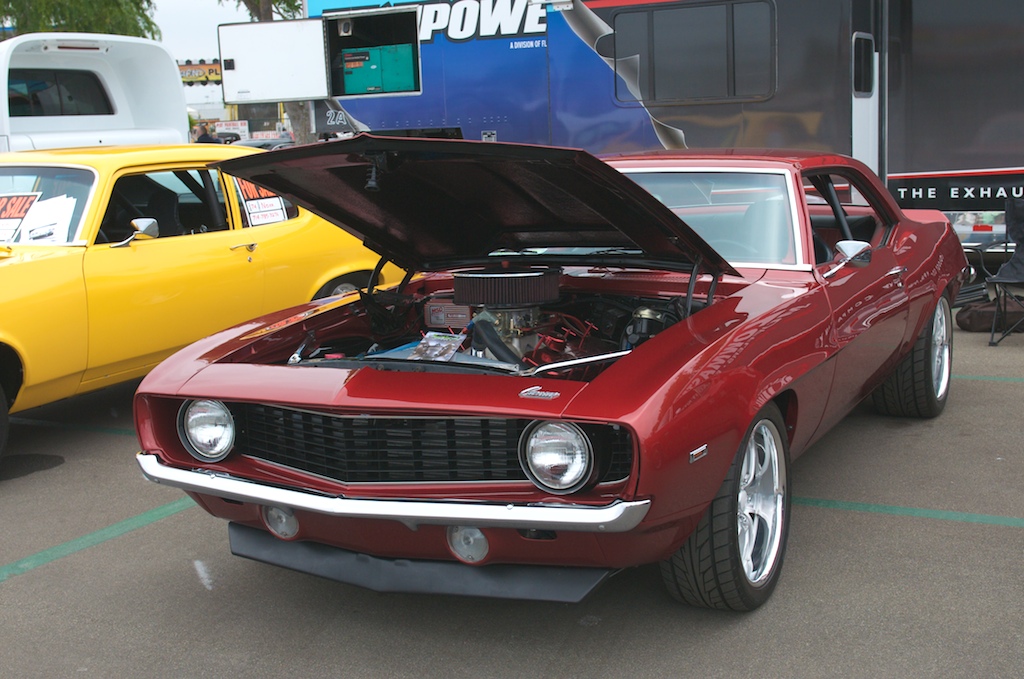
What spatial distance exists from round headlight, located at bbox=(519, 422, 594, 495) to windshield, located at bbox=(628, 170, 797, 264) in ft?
5.42

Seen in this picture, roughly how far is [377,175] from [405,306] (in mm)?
1120

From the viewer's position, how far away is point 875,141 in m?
8.45

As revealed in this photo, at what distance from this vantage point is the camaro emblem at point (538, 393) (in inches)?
105

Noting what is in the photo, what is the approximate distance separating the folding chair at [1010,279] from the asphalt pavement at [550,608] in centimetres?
264

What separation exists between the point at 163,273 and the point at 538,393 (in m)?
3.47

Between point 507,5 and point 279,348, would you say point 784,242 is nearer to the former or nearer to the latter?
point 279,348

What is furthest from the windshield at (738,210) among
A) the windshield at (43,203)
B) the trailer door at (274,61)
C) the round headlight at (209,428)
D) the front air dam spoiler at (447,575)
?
the trailer door at (274,61)

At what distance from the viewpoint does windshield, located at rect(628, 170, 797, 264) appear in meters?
4.01

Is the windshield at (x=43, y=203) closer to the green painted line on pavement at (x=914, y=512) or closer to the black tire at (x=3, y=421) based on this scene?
the black tire at (x=3, y=421)

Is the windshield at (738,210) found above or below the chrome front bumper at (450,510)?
above

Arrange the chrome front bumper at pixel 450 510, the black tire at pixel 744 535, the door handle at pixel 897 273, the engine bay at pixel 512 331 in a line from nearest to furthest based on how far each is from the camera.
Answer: the chrome front bumper at pixel 450 510
the black tire at pixel 744 535
the engine bay at pixel 512 331
the door handle at pixel 897 273

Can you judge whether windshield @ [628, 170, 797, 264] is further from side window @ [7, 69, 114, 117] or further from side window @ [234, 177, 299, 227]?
side window @ [7, 69, 114, 117]

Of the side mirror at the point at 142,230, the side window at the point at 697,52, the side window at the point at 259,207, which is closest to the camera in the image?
the side mirror at the point at 142,230

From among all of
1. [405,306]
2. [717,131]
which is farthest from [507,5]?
[405,306]
